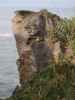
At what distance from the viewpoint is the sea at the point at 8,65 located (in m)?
5.43

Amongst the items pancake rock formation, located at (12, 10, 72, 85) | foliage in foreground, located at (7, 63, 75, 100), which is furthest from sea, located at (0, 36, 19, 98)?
foliage in foreground, located at (7, 63, 75, 100)

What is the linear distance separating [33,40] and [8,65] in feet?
3.10

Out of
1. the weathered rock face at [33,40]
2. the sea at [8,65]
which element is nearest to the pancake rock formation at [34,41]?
the weathered rock face at [33,40]

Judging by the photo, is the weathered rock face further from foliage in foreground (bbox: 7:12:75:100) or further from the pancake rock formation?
foliage in foreground (bbox: 7:12:75:100)

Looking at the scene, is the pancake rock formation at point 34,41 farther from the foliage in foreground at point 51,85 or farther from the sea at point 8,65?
the sea at point 8,65

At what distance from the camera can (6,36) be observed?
5473mm

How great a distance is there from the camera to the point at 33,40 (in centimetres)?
485

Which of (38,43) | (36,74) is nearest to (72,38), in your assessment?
(38,43)

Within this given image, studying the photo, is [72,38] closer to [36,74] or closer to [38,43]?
[38,43]

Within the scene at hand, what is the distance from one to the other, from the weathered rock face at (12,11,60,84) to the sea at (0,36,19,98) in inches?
18.9

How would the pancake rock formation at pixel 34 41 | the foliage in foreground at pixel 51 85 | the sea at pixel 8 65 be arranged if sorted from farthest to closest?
the sea at pixel 8 65 → the pancake rock formation at pixel 34 41 → the foliage in foreground at pixel 51 85

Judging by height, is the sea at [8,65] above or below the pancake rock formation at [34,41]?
below

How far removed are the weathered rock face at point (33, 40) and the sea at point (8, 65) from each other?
480 mm

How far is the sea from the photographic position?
17.8 feet
